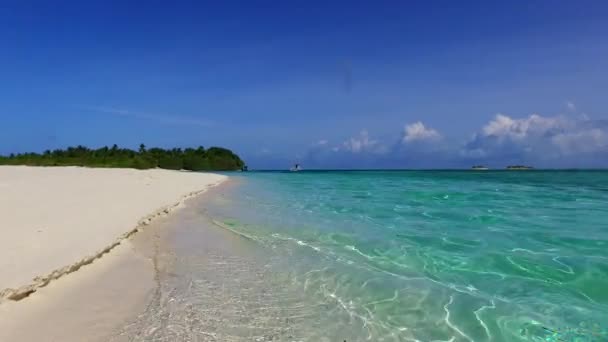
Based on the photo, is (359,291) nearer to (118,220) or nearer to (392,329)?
(392,329)

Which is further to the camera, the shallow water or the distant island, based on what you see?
the distant island

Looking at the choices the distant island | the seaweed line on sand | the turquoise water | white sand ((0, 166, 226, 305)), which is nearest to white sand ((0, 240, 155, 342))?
the seaweed line on sand

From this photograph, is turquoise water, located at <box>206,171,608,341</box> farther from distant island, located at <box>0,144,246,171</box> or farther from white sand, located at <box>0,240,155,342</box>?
distant island, located at <box>0,144,246,171</box>

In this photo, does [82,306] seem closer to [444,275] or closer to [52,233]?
[52,233]

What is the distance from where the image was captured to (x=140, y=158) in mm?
95375

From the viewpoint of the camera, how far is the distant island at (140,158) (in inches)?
3191

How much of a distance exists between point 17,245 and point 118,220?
4576 mm

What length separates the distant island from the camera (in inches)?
3191

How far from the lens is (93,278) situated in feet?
22.1

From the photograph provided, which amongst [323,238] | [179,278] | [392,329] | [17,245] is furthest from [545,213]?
[17,245]

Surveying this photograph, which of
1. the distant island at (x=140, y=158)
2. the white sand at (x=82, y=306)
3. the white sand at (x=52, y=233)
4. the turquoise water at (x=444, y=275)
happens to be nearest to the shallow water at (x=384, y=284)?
the turquoise water at (x=444, y=275)

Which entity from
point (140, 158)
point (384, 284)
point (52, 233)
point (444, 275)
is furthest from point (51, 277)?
point (140, 158)

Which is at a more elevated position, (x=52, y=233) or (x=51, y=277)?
(x=52, y=233)

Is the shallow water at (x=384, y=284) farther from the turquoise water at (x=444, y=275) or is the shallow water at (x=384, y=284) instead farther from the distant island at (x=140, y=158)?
the distant island at (x=140, y=158)
